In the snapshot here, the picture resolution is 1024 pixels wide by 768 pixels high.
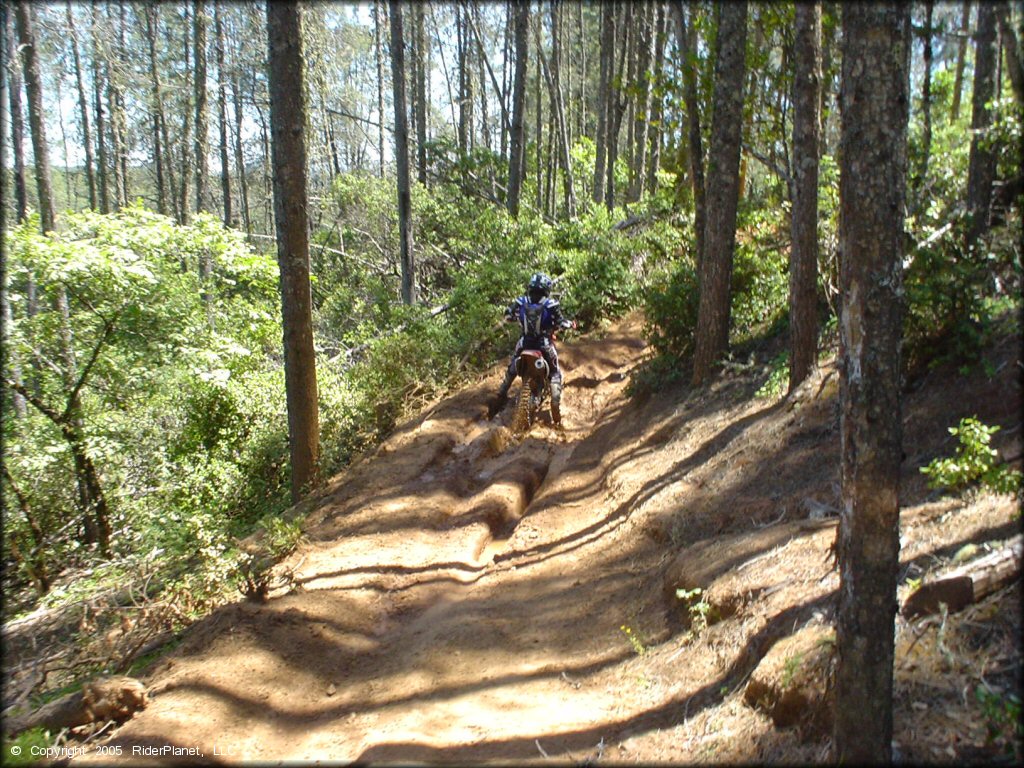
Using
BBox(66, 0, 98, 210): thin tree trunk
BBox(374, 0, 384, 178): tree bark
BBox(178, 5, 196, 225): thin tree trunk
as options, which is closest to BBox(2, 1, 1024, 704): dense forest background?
BBox(178, 5, 196, 225): thin tree trunk

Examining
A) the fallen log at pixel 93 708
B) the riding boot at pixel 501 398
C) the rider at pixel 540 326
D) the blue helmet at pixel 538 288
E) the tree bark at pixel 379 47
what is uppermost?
the tree bark at pixel 379 47

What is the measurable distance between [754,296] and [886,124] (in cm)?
898

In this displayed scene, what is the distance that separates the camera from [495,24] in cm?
3662

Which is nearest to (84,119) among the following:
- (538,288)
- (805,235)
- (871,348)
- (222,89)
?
(222,89)

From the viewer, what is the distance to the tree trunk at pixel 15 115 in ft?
65.1

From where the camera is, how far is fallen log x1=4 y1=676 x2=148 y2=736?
5.16m

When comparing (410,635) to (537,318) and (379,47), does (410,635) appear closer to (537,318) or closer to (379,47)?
(537,318)

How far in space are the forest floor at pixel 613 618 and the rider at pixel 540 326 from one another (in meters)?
2.33

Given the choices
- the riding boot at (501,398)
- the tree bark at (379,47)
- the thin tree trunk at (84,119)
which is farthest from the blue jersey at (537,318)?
the thin tree trunk at (84,119)

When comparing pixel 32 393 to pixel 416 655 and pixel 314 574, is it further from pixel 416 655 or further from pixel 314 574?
pixel 416 655

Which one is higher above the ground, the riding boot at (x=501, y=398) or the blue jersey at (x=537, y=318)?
the blue jersey at (x=537, y=318)

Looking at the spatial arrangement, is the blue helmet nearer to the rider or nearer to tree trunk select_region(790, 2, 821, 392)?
the rider

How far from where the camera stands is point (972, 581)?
389 centimetres

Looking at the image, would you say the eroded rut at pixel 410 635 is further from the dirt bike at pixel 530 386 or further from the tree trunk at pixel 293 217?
the dirt bike at pixel 530 386
